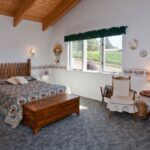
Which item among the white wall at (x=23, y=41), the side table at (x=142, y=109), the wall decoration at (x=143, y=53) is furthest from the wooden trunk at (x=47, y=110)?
the white wall at (x=23, y=41)

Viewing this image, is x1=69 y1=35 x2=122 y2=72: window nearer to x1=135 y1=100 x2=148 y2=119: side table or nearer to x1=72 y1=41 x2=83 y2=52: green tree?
x1=72 y1=41 x2=83 y2=52: green tree

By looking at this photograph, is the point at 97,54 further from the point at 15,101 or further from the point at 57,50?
the point at 15,101

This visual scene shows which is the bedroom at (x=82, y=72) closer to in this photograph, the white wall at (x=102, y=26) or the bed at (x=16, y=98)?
the white wall at (x=102, y=26)

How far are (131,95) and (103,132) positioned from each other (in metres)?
1.56

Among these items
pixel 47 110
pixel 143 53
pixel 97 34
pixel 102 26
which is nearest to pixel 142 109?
pixel 143 53

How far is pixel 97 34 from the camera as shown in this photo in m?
5.03

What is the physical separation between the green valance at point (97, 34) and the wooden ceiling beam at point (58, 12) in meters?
0.82

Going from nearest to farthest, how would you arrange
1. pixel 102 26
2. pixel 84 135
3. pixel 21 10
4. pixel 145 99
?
pixel 84 135 < pixel 145 99 < pixel 102 26 < pixel 21 10

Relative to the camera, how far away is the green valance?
449 cm

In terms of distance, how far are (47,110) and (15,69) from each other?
119 inches

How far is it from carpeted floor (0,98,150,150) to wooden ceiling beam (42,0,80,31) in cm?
378

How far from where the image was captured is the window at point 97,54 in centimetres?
482

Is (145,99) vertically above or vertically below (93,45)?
below

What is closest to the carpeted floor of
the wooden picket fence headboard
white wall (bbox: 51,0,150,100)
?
white wall (bbox: 51,0,150,100)
